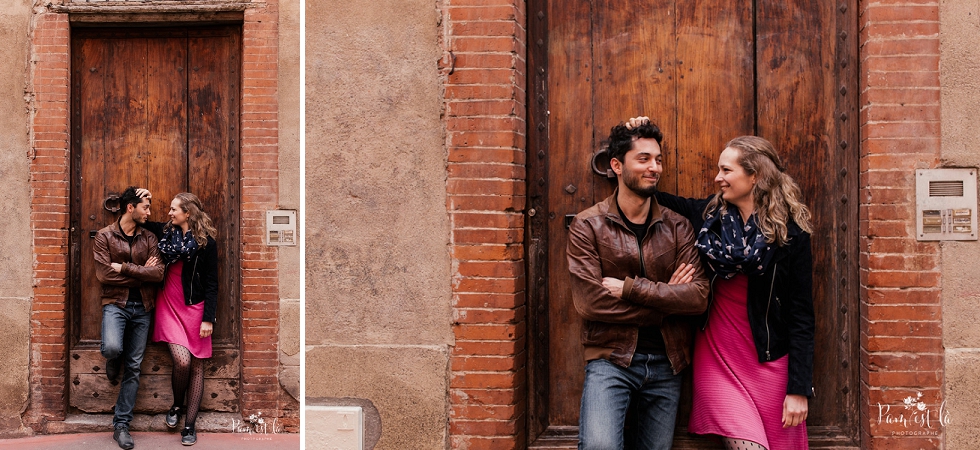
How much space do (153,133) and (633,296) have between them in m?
4.36

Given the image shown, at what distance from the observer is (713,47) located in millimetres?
3637

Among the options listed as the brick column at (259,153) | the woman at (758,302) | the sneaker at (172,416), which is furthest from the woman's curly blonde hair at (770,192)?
the sneaker at (172,416)

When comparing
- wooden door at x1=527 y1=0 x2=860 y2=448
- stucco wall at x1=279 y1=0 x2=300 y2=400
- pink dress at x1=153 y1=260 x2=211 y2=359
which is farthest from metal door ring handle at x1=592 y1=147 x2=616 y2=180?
pink dress at x1=153 y1=260 x2=211 y2=359

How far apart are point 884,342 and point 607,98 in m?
1.76

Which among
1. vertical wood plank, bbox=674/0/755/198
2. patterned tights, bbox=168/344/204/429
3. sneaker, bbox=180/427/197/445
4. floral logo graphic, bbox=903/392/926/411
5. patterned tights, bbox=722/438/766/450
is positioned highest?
vertical wood plank, bbox=674/0/755/198

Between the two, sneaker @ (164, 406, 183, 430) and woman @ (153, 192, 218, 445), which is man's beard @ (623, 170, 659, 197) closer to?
woman @ (153, 192, 218, 445)

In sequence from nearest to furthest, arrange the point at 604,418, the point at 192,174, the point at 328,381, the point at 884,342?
the point at 604,418
the point at 884,342
the point at 328,381
the point at 192,174

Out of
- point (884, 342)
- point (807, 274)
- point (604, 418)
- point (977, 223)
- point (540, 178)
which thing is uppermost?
point (540, 178)

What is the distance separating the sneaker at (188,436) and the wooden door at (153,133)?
1.34ft

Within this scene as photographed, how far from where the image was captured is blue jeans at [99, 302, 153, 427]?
211 inches

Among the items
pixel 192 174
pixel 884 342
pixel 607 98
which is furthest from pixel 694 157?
pixel 192 174

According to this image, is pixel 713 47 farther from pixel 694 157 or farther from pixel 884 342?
pixel 884 342

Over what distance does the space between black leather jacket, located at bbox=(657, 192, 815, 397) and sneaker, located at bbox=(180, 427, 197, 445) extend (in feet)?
14.1

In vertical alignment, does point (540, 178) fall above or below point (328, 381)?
above
